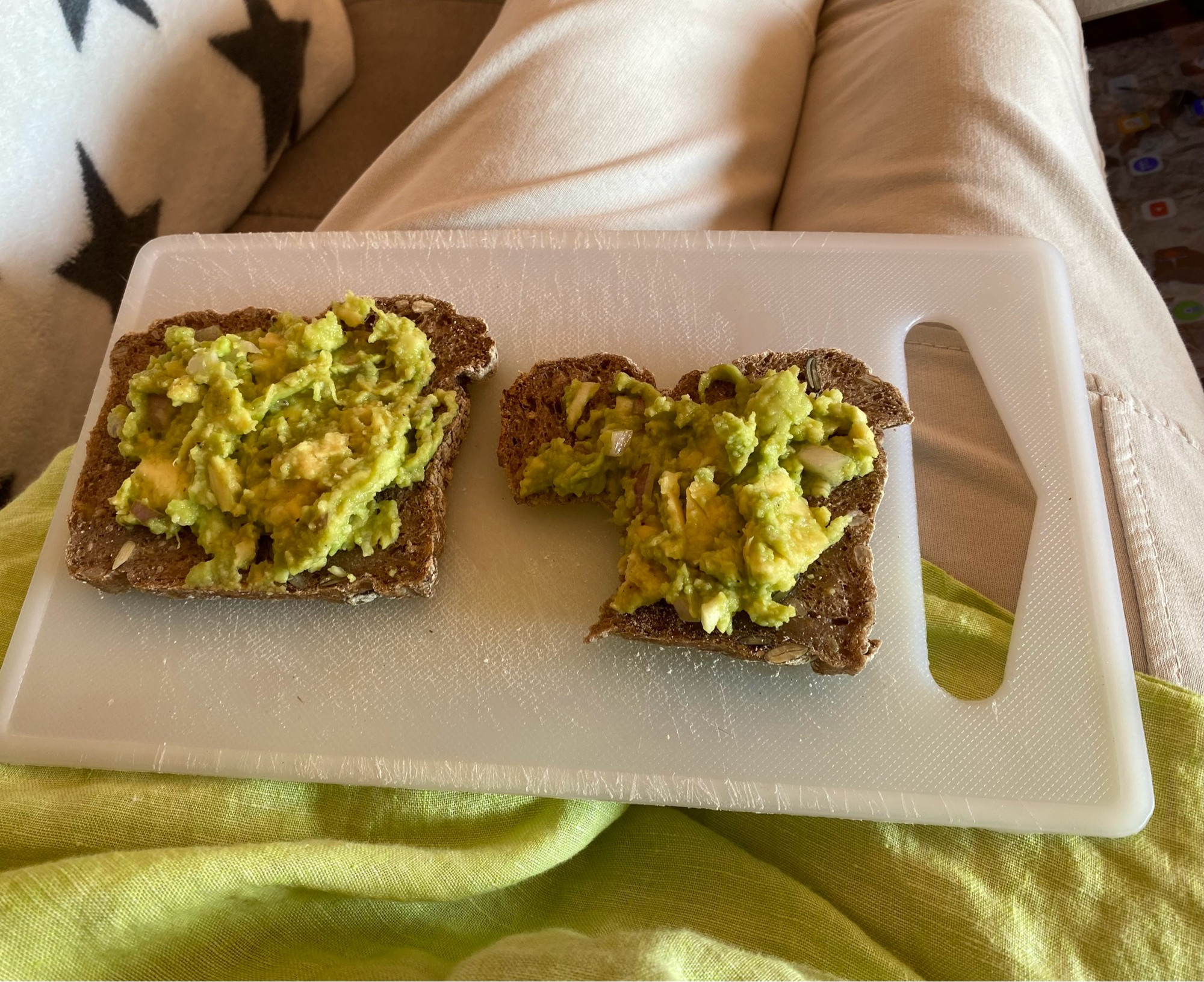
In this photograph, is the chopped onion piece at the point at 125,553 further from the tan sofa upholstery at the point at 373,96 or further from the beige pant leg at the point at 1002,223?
the beige pant leg at the point at 1002,223

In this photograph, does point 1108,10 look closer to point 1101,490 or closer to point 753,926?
point 1101,490

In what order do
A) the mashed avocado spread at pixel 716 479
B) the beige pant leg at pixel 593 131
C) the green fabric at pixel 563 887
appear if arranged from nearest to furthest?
the green fabric at pixel 563 887 → the mashed avocado spread at pixel 716 479 → the beige pant leg at pixel 593 131

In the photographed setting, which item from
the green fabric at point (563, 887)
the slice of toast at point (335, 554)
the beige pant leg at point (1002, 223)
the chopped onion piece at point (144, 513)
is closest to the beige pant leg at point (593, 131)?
the beige pant leg at point (1002, 223)

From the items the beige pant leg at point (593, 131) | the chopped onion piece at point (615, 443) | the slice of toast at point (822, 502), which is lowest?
the slice of toast at point (822, 502)

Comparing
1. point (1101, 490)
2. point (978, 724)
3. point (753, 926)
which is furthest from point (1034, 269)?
point (753, 926)

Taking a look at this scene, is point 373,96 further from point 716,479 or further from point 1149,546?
point 1149,546

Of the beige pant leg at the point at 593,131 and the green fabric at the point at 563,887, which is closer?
the green fabric at the point at 563,887

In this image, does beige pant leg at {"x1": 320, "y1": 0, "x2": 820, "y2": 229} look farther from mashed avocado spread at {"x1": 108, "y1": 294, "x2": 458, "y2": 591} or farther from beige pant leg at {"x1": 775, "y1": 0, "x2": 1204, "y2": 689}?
mashed avocado spread at {"x1": 108, "y1": 294, "x2": 458, "y2": 591}
